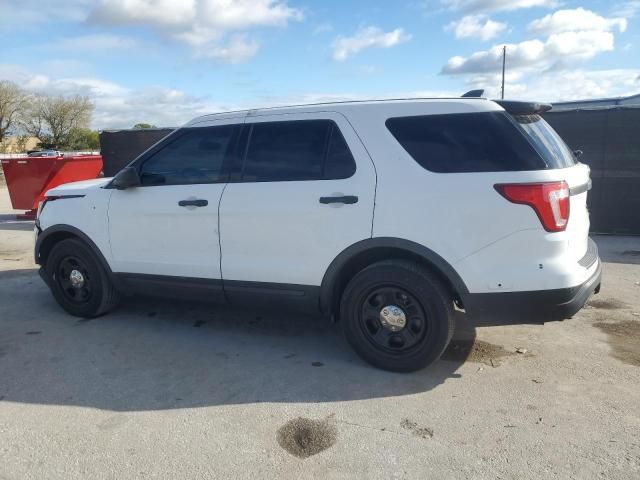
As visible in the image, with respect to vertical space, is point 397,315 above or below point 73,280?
above

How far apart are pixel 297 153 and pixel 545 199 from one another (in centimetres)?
184

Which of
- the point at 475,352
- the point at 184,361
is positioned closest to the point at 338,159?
the point at 475,352

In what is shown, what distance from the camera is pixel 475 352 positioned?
4.32 meters

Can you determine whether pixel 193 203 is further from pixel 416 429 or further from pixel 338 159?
pixel 416 429

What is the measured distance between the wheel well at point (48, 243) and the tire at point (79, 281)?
0.24 ft

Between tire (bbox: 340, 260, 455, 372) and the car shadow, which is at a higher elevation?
tire (bbox: 340, 260, 455, 372)

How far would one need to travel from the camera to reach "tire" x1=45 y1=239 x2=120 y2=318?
5160mm

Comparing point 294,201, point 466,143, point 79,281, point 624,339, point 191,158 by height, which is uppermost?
point 466,143

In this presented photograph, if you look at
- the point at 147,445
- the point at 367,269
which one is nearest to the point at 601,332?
the point at 367,269

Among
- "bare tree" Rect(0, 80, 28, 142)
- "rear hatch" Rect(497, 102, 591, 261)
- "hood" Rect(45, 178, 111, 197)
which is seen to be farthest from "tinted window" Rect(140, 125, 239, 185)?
"bare tree" Rect(0, 80, 28, 142)

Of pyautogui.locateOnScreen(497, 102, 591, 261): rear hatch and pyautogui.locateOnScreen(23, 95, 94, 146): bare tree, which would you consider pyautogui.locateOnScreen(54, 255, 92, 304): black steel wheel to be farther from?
pyautogui.locateOnScreen(23, 95, 94, 146): bare tree

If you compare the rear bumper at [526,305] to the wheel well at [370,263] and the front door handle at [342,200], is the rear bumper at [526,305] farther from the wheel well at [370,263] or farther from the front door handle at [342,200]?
the front door handle at [342,200]

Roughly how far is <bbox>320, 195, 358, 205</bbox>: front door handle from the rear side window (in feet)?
0.56

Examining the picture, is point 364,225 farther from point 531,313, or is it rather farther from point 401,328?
point 531,313
